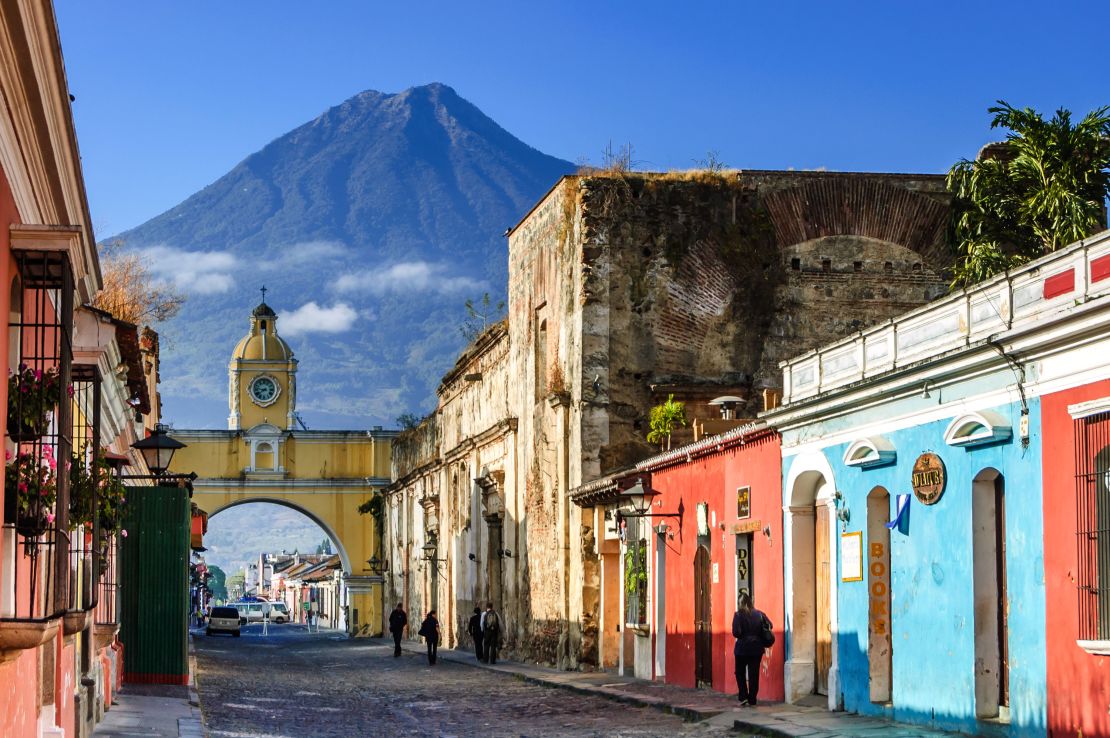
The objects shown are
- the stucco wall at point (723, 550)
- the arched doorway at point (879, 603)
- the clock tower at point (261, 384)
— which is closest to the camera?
the arched doorway at point (879, 603)

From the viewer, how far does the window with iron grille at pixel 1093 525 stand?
12.3 m

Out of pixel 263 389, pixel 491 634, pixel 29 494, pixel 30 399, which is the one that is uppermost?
pixel 263 389

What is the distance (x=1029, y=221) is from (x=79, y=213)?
51.2 ft

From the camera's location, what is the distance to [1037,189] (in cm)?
2262

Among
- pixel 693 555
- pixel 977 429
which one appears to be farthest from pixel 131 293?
pixel 977 429

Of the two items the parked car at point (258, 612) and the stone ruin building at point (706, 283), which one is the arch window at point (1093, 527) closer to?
the stone ruin building at point (706, 283)

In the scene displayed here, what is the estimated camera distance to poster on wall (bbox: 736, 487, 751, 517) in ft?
67.0

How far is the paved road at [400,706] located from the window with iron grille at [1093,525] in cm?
457

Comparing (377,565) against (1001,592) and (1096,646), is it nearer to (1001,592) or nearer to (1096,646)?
(1001,592)

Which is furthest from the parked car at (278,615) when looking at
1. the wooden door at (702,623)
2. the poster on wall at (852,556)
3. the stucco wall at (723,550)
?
the poster on wall at (852,556)

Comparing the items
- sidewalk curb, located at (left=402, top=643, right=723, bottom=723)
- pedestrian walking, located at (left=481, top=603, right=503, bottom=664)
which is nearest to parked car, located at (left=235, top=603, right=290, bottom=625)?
pedestrian walking, located at (left=481, top=603, right=503, bottom=664)

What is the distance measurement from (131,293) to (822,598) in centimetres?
1350

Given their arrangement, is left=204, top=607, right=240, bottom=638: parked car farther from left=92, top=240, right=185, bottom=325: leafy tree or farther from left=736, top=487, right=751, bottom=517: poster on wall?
left=736, top=487, right=751, bottom=517: poster on wall

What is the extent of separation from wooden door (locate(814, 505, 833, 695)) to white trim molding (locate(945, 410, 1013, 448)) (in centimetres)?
384
